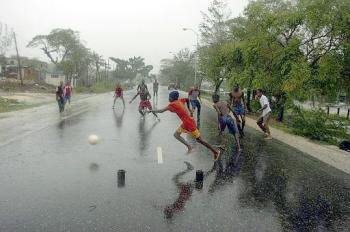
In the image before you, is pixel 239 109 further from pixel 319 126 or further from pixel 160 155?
pixel 160 155

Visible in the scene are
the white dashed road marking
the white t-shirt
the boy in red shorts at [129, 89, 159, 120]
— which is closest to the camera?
the white dashed road marking

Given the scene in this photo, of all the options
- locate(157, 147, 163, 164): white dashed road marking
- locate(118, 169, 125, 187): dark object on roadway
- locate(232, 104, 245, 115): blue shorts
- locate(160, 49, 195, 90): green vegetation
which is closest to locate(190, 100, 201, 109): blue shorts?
locate(232, 104, 245, 115): blue shorts

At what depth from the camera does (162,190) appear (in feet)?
22.5

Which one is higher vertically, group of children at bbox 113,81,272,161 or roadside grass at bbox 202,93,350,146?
group of children at bbox 113,81,272,161

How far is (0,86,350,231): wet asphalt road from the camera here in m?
5.36

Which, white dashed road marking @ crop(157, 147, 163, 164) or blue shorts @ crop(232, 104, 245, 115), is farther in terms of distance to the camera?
blue shorts @ crop(232, 104, 245, 115)

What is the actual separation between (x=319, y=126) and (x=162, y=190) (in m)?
12.2

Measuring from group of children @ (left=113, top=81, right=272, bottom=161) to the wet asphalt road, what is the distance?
1.96ft

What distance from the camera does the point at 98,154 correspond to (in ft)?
32.9

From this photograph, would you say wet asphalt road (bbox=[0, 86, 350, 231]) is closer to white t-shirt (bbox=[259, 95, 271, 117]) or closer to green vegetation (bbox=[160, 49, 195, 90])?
white t-shirt (bbox=[259, 95, 271, 117])

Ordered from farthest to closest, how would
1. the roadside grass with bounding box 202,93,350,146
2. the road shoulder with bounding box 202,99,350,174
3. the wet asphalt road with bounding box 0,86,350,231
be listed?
the roadside grass with bounding box 202,93,350,146 → the road shoulder with bounding box 202,99,350,174 → the wet asphalt road with bounding box 0,86,350,231

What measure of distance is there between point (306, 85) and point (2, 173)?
16.0 meters

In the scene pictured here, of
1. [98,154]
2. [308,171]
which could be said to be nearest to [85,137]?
[98,154]

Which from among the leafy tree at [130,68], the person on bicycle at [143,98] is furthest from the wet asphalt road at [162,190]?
the leafy tree at [130,68]
